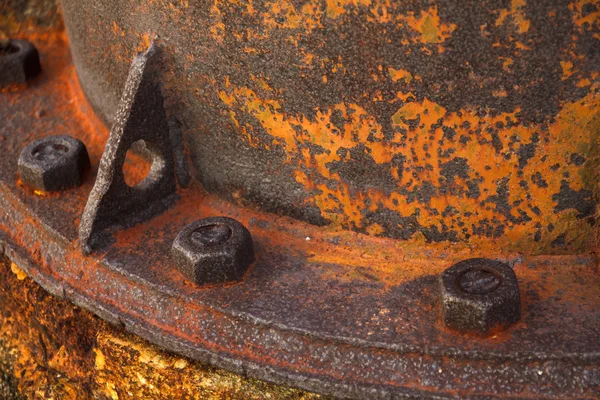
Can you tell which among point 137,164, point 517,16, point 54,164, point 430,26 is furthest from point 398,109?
point 54,164

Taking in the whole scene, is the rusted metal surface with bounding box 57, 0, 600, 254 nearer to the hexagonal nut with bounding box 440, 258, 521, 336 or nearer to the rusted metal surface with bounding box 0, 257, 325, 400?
the hexagonal nut with bounding box 440, 258, 521, 336

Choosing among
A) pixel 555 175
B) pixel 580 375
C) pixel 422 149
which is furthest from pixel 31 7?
pixel 580 375

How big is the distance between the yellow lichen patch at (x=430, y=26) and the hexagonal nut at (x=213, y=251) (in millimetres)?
559

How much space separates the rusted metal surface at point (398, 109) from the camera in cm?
169

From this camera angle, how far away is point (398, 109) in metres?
1.81

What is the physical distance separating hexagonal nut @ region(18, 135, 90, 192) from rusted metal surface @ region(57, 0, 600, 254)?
1.00ft

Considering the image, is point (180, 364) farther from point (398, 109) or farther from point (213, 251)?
point (398, 109)

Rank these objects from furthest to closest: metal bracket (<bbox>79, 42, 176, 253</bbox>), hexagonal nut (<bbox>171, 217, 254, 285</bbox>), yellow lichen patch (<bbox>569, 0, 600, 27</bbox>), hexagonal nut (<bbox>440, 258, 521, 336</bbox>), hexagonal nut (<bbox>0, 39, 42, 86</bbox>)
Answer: hexagonal nut (<bbox>0, 39, 42, 86</bbox>), metal bracket (<bbox>79, 42, 176, 253</bbox>), hexagonal nut (<bbox>171, 217, 254, 285</bbox>), hexagonal nut (<bbox>440, 258, 521, 336</bbox>), yellow lichen patch (<bbox>569, 0, 600, 27</bbox>)

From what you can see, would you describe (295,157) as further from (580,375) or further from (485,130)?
(580,375)

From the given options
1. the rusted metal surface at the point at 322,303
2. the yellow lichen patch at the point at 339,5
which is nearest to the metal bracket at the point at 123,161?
the rusted metal surface at the point at 322,303

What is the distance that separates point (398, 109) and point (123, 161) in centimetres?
62

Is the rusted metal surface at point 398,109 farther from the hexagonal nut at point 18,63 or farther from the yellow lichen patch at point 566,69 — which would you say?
the hexagonal nut at point 18,63

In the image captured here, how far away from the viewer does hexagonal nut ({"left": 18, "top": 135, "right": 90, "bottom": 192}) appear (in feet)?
7.30

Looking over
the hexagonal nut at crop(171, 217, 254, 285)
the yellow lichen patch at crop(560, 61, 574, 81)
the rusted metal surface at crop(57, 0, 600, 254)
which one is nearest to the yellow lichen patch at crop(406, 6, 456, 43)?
the rusted metal surface at crop(57, 0, 600, 254)
